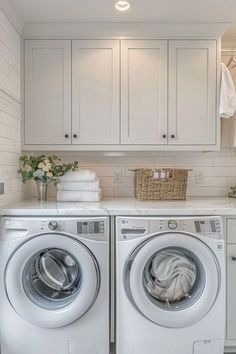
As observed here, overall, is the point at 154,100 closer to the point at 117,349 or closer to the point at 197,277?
the point at 197,277

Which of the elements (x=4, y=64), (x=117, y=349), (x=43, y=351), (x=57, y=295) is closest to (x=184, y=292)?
(x=117, y=349)

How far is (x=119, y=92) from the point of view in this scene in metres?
2.48

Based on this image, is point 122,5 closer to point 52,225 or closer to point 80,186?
point 80,186

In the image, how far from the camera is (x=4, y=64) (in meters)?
2.15

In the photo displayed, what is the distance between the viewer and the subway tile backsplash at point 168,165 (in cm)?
281

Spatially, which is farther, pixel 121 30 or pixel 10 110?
pixel 121 30

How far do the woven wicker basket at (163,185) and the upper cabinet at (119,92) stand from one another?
257mm

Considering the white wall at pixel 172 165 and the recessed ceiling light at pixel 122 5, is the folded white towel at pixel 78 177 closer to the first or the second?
the white wall at pixel 172 165

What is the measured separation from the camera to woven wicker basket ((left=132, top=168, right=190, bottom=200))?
2.46 meters

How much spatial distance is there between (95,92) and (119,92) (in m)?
0.19

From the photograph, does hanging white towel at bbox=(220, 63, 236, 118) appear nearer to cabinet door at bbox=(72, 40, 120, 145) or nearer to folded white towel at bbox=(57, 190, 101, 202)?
cabinet door at bbox=(72, 40, 120, 145)

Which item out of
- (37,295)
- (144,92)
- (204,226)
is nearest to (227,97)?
(144,92)

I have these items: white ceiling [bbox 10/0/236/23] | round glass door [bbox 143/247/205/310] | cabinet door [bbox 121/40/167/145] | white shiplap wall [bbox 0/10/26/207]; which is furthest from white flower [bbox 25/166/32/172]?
round glass door [bbox 143/247/205/310]

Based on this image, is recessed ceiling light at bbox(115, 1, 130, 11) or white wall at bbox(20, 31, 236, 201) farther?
white wall at bbox(20, 31, 236, 201)
